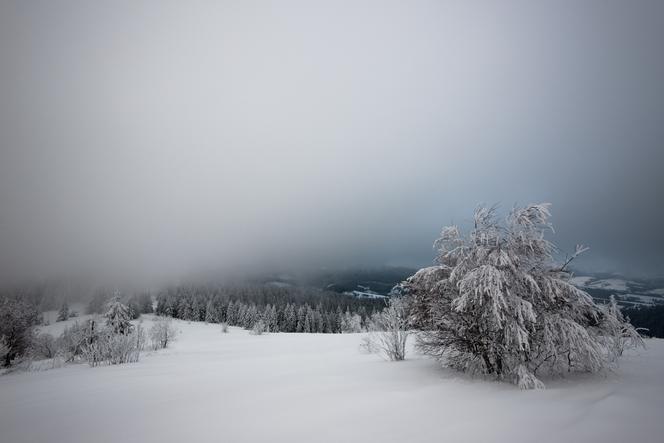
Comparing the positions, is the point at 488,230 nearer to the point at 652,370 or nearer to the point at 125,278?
the point at 652,370

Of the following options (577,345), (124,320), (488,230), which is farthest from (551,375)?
(124,320)

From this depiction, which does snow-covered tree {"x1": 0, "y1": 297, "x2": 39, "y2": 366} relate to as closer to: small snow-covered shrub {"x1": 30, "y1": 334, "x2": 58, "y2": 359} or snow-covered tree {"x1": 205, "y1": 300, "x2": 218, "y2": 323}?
small snow-covered shrub {"x1": 30, "y1": 334, "x2": 58, "y2": 359}

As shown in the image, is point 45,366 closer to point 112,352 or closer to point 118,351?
point 112,352

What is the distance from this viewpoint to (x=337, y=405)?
20.1 ft

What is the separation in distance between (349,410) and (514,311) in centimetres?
493

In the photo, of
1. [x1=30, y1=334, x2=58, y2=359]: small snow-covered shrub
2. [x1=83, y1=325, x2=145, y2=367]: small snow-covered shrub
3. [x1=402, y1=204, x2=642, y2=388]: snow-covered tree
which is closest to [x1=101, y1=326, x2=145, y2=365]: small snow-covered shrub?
[x1=83, y1=325, x2=145, y2=367]: small snow-covered shrub

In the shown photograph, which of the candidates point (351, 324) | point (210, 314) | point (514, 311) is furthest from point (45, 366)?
point (210, 314)

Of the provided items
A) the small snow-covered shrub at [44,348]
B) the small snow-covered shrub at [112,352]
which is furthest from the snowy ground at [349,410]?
the small snow-covered shrub at [44,348]

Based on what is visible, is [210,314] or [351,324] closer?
[351,324]

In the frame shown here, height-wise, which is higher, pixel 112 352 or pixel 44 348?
pixel 112 352

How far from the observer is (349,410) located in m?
5.77

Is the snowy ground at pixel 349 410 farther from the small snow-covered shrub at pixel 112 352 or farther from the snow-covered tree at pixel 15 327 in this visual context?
the snow-covered tree at pixel 15 327

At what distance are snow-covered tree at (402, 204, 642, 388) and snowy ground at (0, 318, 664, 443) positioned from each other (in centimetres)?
76

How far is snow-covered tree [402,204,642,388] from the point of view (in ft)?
23.1
